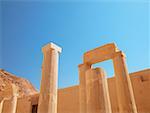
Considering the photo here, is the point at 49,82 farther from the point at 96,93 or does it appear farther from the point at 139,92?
the point at 139,92

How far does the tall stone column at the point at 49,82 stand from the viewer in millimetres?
6422

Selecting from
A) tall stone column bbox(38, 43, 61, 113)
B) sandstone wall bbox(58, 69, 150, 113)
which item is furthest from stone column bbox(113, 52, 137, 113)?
tall stone column bbox(38, 43, 61, 113)

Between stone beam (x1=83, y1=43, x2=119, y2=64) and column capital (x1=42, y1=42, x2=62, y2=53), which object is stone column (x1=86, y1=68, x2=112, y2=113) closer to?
column capital (x1=42, y1=42, x2=62, y2=53)

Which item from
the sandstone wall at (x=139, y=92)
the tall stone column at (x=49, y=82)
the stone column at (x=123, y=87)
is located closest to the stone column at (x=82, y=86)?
the stone column at (x=123, y=87)

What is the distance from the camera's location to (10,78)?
43.0 meters

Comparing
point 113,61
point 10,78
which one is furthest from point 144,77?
point 10,78

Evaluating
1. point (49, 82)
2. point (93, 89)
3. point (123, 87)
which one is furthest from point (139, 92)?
point (49, 82)

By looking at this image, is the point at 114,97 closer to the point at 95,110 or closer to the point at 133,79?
the point at 133,79

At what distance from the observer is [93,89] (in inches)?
269

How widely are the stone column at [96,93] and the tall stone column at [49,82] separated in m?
1.61

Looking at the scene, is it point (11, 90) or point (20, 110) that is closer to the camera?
point (11, 90)

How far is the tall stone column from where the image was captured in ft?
21.1

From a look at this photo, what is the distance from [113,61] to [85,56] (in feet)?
7.89

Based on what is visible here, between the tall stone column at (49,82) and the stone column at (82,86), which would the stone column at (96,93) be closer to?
the tall stone column at (49,82)
